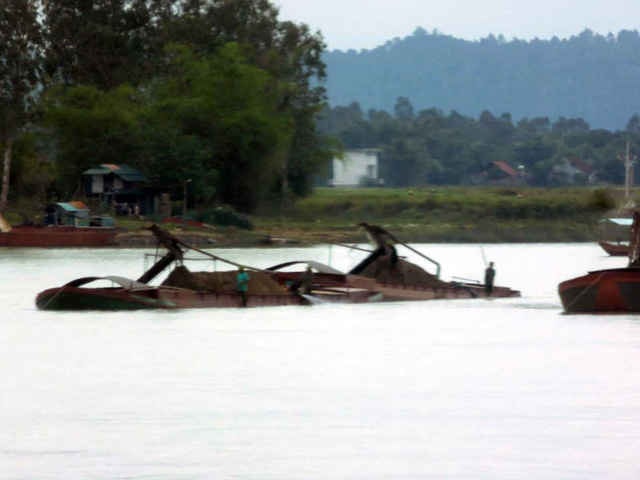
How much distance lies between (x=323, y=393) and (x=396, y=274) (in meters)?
20.2

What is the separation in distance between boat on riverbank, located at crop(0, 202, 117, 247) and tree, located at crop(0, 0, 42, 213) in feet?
24.5

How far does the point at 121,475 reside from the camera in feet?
67.9

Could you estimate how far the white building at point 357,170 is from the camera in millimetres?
163875

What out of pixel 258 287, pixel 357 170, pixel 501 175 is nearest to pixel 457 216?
pixel 357 170

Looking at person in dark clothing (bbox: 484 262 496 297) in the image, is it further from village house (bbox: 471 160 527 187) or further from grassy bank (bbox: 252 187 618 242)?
village house (bbox: 471 160 527 187)

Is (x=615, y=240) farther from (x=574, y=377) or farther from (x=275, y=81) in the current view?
(x=574, y=377)

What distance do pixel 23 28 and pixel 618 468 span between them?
86247mm

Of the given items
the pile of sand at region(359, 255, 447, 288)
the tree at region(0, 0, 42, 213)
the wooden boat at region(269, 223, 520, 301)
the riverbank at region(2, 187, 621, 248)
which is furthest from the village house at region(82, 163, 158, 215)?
the pile of sand at region(359, 255, 447, 288)

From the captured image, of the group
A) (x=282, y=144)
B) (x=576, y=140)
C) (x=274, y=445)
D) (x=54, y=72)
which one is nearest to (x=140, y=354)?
(x=274, y=445)

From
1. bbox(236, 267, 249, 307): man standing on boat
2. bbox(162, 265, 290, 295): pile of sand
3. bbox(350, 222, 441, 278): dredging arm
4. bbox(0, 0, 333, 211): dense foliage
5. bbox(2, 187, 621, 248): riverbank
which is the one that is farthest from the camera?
bbox(2, 187, 621, 248): riverbank

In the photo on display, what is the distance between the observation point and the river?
2188cm

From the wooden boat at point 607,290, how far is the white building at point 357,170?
392 ft

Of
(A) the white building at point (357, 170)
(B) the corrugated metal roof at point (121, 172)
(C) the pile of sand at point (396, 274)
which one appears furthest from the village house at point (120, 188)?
(A) the white building at point (357, 170)

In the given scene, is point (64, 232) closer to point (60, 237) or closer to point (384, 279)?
point (60, 237)
